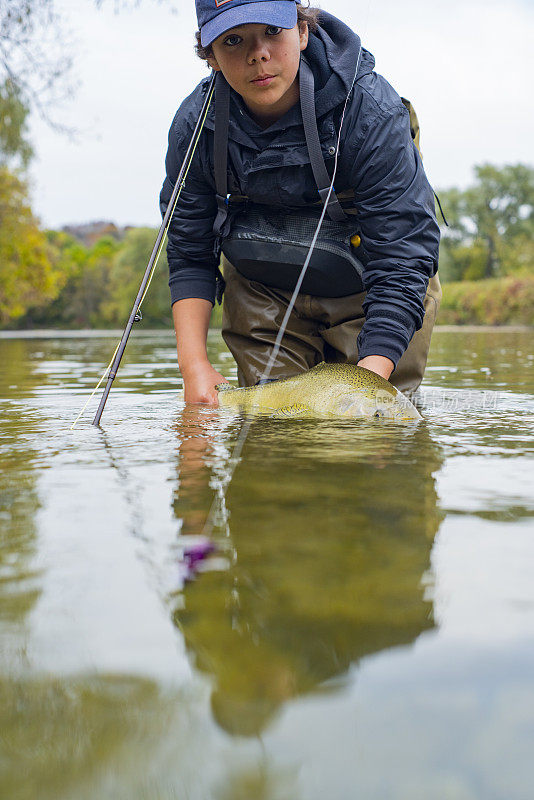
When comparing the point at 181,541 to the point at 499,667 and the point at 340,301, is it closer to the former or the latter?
the point at 499,667

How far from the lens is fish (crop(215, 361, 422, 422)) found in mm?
2969

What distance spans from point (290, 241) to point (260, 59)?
93 centimetres

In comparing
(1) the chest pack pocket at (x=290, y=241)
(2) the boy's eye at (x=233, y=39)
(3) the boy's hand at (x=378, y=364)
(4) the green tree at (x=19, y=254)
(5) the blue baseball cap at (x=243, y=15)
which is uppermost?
(5) the blue baseball cap at (x=243, y=15)

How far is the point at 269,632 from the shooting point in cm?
97

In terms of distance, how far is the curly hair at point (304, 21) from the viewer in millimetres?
3123

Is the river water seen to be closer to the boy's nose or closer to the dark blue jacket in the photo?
the dark blue jacket

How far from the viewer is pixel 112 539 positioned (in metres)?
1.41

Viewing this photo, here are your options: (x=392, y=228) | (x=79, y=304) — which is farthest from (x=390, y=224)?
Answer: (x=79, y=304)

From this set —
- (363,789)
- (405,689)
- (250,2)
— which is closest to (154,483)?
(405,689)

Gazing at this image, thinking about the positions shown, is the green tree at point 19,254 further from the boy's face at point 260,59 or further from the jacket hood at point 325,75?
the boy's face at point 260,59

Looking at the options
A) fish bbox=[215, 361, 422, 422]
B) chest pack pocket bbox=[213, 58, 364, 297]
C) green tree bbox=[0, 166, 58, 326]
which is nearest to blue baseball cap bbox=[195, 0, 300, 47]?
chest pack pocket bbox=[213, 58, 364, 297]

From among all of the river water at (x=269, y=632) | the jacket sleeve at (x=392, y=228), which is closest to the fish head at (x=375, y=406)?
the jacket sleeve at (x=392, y=228)

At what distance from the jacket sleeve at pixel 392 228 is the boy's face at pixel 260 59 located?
379 mm

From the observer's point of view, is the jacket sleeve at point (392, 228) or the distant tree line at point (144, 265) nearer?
the jacket sleeve at point (392, 228)
